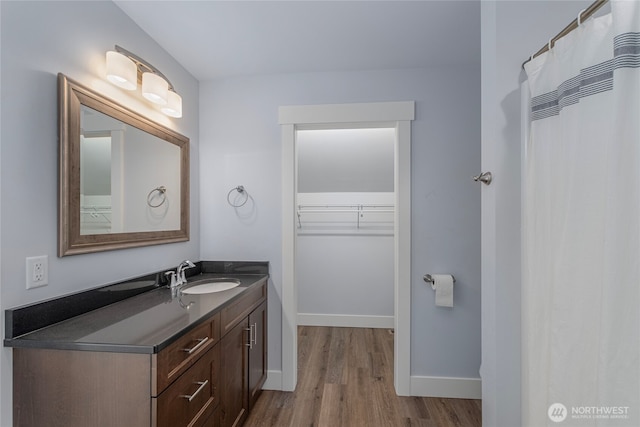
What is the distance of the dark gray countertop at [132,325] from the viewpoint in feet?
3.17

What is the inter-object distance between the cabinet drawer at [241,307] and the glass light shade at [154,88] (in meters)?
1.24

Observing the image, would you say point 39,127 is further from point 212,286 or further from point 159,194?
point 212,286

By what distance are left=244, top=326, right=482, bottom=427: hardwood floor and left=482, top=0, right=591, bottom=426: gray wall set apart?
0.92 metres

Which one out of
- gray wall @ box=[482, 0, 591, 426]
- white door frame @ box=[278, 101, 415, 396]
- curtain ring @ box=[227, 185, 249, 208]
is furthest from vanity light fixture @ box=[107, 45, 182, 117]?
gray wall @ box=[482, 0, 591, 426]

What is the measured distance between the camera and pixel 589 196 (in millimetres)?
770

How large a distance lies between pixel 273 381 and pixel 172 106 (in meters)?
2.07

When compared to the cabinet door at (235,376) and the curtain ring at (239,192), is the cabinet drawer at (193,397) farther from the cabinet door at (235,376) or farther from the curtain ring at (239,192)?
the curtain ring at (239,192)

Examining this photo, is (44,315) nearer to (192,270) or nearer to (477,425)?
(192,270)

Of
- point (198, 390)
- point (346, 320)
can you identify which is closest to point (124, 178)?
point (198, 390)

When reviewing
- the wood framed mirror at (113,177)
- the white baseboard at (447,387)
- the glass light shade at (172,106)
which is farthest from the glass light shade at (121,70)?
the white baseboard at (447,387)

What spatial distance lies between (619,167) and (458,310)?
5.41 ft

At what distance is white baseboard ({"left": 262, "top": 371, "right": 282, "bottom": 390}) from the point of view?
216 centimetres

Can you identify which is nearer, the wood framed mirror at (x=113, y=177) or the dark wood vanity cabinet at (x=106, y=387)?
the dark wood vanity cabinet at (x=106, y=387)

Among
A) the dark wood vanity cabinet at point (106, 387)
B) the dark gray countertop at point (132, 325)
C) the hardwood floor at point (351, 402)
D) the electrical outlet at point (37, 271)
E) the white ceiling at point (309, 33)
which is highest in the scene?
the white ceiling at point (309, 33)
